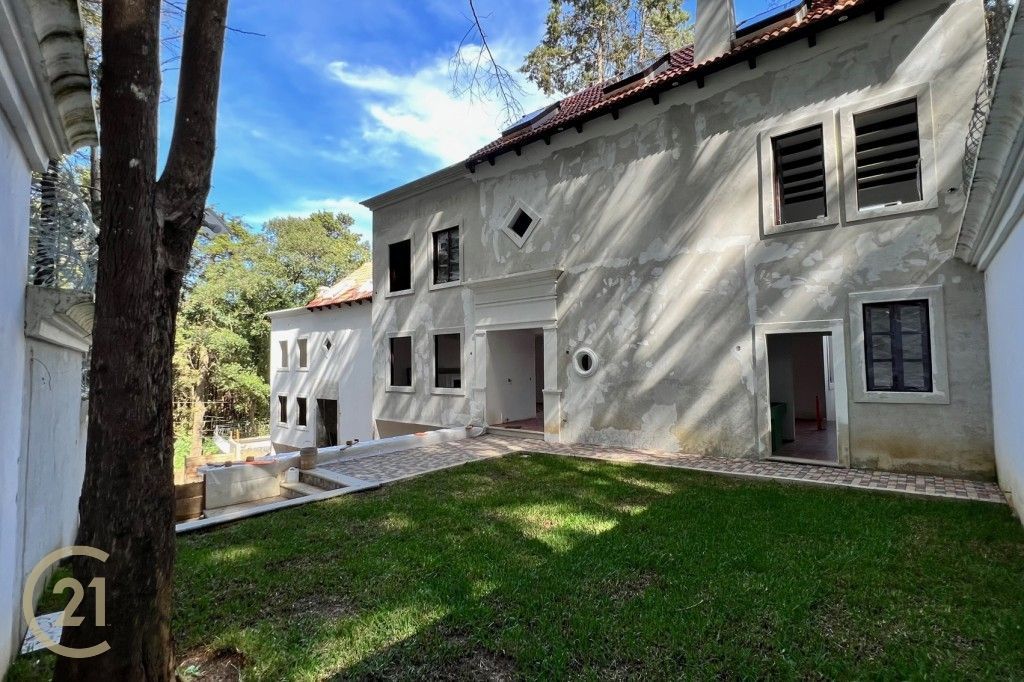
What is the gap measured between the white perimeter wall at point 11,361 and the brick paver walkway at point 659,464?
474 cm

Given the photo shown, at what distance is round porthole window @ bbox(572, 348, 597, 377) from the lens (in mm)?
10039

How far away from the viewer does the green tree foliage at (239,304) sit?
22.8 meters

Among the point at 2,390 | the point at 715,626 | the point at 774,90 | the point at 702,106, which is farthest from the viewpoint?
the point at 702,106

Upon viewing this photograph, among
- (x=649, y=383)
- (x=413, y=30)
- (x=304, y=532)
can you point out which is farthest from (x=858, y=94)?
(x=304, y=532)

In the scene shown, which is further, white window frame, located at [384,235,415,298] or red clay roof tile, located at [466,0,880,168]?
white window frame, located at [384,235,415,298]

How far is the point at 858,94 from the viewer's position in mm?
7297

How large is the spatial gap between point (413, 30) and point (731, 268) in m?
6.17

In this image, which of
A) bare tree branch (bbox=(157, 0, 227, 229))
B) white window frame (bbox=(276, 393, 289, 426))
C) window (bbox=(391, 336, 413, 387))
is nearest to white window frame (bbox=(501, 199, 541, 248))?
window (bbox=(391, 336, 413, 387))

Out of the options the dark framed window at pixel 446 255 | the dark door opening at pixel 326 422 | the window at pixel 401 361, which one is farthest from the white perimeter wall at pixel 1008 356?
the dark door opening at pixel 326 422

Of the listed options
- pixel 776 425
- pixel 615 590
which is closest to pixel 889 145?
pixel 776 425

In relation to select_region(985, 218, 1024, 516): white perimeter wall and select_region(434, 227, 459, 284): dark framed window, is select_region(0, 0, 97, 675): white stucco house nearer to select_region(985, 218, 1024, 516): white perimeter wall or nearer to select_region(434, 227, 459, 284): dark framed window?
select_region(985, 218, 1024, 516): white perimeter wall

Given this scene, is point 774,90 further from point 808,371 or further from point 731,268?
point 808,371

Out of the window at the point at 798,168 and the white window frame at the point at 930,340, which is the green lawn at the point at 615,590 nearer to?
the white window frame at the point at 930,340

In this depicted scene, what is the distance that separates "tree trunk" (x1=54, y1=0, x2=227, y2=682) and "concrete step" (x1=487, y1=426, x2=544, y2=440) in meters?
9.05
